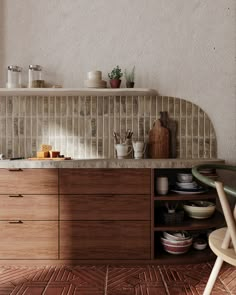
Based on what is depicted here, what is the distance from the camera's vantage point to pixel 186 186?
2787 millimetres

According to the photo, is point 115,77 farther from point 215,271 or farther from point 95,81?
point 215,271

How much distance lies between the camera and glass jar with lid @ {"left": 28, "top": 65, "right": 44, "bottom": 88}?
312 centimetres

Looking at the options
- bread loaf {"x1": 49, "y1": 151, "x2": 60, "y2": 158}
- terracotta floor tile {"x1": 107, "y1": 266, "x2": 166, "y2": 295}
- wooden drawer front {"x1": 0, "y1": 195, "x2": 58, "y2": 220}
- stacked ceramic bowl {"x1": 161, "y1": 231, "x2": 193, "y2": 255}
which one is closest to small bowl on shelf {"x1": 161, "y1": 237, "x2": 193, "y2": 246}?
stacked ceramic bowl {"x1": 161, "y1": 231, "x2": 193, "y2": 255}

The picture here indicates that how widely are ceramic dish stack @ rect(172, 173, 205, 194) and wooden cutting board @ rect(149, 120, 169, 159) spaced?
14.9 inches

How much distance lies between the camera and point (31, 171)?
2.63 m

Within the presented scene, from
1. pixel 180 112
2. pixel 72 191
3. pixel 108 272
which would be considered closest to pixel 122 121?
pixel 180 112

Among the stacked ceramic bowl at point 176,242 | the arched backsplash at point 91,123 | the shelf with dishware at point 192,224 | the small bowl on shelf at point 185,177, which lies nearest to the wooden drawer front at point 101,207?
the shelf with dishware at point 192,224

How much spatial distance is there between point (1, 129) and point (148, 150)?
4.93 feet

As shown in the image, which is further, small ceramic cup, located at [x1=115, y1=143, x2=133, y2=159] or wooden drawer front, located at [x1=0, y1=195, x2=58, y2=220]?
small ceramic cup, located at [x1=115, y1=143, x2=133, y2=159]

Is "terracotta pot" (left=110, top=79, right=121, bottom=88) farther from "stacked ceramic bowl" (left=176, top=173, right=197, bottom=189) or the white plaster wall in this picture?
"stacked ceramic bowl" (left=176, top=173, right=197, bottom=189)

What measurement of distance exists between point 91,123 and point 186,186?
1143 mm

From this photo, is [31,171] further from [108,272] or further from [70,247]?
[108,272]

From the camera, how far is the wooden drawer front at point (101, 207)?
8.64 feet

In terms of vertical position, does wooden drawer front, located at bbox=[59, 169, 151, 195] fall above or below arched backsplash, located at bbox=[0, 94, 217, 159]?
below
